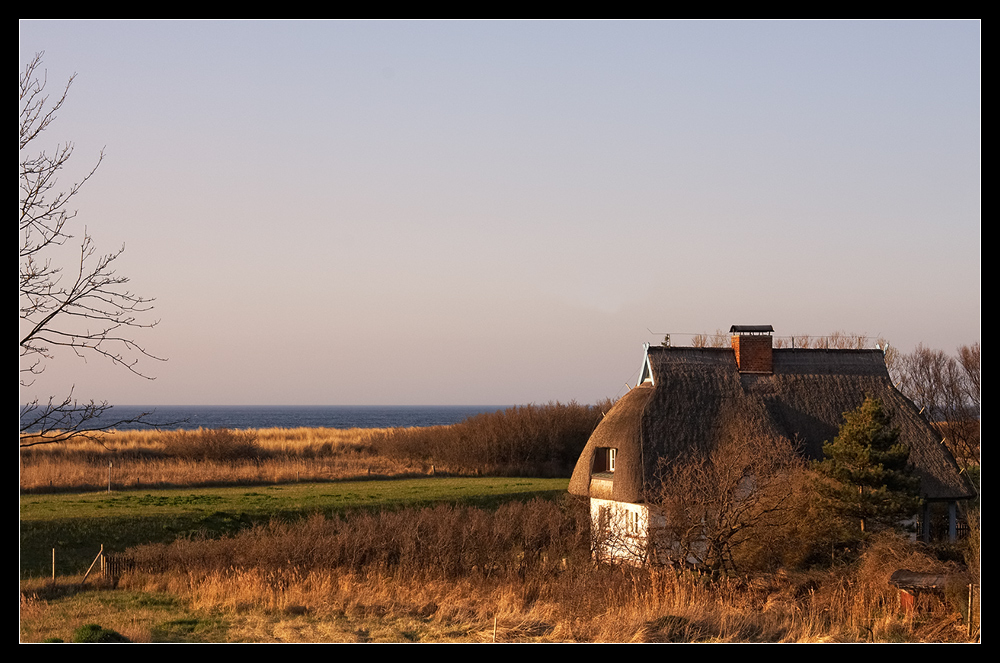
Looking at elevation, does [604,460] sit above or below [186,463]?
above

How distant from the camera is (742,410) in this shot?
26.5m

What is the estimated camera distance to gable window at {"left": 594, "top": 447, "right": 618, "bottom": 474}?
88.5 ft

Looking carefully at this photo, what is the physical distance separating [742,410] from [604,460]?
15.0 ft

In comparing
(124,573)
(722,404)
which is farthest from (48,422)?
(722,404)

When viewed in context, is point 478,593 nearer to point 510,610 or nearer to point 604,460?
point 510,610

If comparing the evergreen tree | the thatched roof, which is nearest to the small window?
the thatched roof

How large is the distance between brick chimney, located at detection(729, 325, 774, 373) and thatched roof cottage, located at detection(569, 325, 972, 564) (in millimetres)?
32

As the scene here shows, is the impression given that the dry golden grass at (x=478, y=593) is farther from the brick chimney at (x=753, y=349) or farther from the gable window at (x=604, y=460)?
the brick chimney at (x=753, y=349)

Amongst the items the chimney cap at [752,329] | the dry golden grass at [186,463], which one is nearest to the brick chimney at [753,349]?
the chimney cap at [752,329]

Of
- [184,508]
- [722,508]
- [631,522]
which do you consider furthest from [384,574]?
[184,508]

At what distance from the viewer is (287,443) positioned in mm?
50688

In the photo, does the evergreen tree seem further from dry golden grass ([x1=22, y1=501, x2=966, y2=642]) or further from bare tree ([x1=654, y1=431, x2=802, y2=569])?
bare tree ([x1=654, y1=431, x2=802, y2=569])

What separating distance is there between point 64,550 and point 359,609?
1074cm

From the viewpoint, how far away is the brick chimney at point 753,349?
28.2 metres
